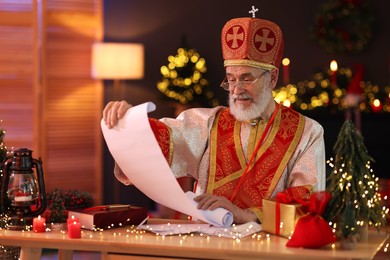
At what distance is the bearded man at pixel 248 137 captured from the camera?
3379 mm

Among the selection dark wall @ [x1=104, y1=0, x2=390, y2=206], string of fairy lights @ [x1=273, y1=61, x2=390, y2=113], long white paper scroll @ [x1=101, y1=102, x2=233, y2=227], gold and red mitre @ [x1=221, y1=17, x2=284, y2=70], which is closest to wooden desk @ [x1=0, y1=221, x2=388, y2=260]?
long white paper scroll @ [x1=101, y1=102, x2=233, y2=227]

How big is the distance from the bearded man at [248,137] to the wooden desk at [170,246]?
42 cm

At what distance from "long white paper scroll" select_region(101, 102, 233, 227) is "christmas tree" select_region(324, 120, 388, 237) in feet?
1.28

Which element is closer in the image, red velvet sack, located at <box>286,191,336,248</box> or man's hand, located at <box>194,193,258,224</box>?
red velvet sack, located at <box>286,191,336,248</box>

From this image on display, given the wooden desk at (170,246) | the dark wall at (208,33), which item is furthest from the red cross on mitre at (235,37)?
the dark wall at (208,33)

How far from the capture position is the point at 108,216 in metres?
3.05

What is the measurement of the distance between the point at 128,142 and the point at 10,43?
473 centimetres

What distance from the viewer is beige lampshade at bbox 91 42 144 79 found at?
24.8 ft

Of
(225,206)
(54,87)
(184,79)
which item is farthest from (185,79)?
(225,206)

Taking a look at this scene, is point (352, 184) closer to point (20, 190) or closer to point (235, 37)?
point (235, 37)

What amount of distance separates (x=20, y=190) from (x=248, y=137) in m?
0.93

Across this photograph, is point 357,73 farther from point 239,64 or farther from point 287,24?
point 239,64

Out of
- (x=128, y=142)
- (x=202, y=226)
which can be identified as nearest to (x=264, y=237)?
(x=202, y=226)

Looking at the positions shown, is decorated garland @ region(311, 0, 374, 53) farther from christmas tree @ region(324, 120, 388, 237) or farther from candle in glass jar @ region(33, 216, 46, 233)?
candle in glass jar @ region(33, 216, 46, 233)
